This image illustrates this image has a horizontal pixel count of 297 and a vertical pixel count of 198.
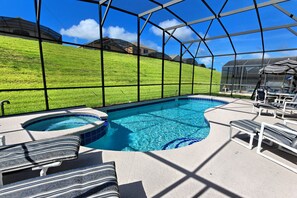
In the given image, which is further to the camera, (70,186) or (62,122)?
(62,122)

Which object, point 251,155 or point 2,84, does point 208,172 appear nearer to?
point 251,155

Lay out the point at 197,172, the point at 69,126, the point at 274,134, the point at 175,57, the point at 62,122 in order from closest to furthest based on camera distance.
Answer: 1. the point at 197,172
2. the point at 274,134
3. the point at 69,126
4. the point at 62,122
5. the point at 175,57

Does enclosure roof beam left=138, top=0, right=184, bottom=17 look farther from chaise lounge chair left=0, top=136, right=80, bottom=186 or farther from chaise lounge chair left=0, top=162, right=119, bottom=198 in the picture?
chaise lounge chair left=0, top=162, right=119, bottom=198

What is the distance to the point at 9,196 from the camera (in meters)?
1.25

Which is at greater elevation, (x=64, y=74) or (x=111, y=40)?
(x=111, y=40)

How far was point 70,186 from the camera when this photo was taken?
140 centimetres

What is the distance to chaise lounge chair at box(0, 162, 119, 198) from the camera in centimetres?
131

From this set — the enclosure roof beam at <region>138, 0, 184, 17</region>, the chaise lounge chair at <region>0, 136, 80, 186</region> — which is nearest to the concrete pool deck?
the chaise lounge chair at <region>0, 136, 80, 186</region>

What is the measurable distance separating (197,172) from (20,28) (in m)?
6.51

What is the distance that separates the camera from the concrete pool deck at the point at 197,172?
1.86 meters

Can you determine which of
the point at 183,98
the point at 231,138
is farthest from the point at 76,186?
the point at 183,98

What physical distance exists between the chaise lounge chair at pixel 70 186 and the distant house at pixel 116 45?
581 cm

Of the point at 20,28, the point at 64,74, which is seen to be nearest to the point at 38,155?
the point at 20,28

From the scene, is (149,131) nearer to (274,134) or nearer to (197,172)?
(197,172)
